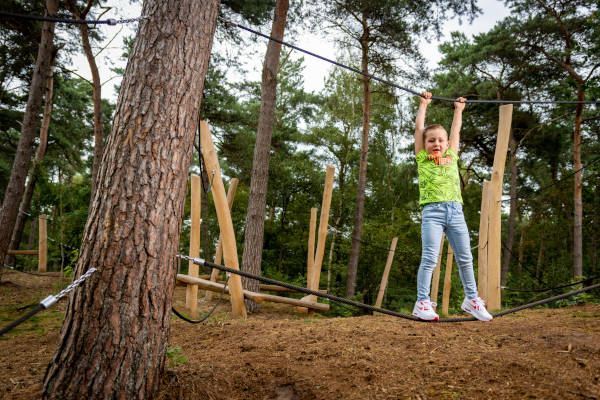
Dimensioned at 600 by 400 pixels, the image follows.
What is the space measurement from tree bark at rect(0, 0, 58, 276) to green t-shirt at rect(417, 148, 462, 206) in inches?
262

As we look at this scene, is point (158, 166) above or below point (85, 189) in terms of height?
below

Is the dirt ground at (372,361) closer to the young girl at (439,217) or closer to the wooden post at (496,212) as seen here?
the young girl at (439,217)

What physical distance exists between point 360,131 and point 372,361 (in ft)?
42.9

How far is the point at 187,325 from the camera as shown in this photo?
13.9 ft

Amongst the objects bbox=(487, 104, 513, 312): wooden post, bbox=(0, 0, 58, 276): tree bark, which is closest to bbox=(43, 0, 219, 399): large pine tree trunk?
bbox=(487, 104, 513, 312): wooden post

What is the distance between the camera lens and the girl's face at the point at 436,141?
298 centimetres

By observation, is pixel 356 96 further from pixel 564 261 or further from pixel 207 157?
pixel 564 261

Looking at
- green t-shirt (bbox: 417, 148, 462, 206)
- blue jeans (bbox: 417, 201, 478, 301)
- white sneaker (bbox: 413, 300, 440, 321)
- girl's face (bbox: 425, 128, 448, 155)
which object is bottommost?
white sneaker (bbox: 413, 300, 440, 321)

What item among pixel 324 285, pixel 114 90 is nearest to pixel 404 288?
pixel 324 285

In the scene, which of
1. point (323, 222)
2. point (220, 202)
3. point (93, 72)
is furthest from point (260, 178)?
point (93, 72)

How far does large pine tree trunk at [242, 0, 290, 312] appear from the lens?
6285 mm

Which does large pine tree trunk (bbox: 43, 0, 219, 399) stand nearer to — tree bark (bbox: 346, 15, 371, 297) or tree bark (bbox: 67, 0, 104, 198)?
tree bark (bbox: 67, 0, 104, 198)

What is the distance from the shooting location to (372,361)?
2.52 m

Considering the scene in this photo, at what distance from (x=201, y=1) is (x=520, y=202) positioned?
67.4 feet
